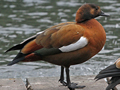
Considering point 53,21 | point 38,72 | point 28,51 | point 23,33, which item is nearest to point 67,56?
point 28,51

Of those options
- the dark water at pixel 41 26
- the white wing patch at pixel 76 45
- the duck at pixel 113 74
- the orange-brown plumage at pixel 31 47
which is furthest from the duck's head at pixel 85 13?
the dark water at pixel 41 26

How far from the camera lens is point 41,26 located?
1276cm

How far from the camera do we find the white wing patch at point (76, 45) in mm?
5738

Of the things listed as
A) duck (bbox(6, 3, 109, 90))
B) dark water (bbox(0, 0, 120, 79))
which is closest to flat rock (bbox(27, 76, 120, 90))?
duck (bbox(6, 3, 109, 90))

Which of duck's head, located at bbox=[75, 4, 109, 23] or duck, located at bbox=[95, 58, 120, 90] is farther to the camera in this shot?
duck's head, located at bbox=[75, 4, 109, 23]

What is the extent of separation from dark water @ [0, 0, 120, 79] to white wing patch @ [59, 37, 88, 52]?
259 cm

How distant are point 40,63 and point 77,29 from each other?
360 centimetres

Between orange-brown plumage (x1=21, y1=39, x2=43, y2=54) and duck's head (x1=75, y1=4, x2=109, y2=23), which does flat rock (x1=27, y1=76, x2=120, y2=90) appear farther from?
duck's head (x1=75, y1=4, x2=109, y2=23)

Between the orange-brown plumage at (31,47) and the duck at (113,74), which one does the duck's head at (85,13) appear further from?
the duck at (113,74)

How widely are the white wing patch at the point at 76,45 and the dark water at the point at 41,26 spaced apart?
259 cm

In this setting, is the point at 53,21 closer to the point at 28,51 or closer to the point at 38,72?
the point at 38,72

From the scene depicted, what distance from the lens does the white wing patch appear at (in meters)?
5.74

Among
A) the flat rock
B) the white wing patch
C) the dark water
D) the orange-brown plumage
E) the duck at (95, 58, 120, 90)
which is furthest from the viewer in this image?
the dark water

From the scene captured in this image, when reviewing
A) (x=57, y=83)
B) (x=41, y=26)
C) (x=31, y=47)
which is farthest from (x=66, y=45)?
(x=41, y=26)
